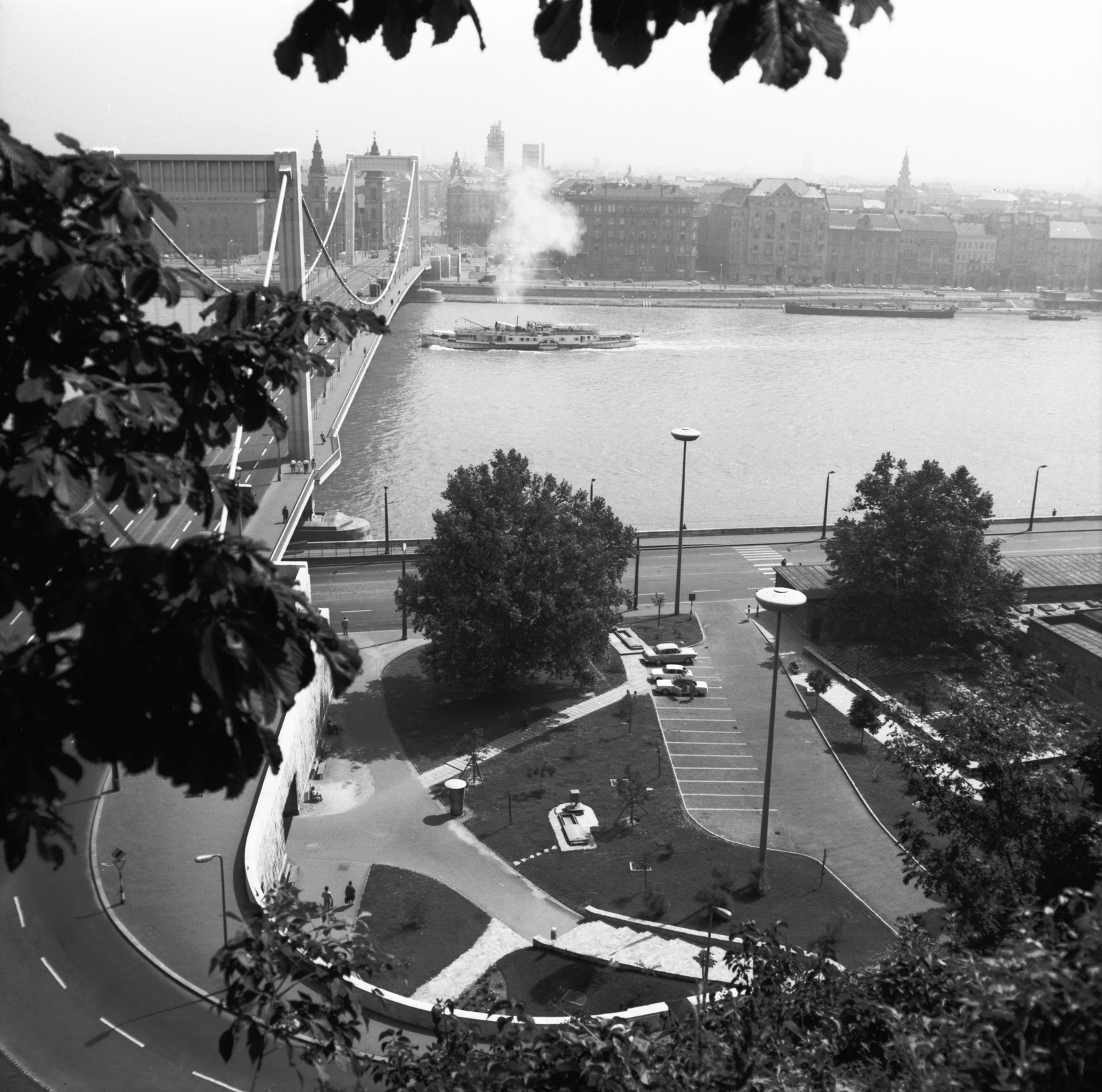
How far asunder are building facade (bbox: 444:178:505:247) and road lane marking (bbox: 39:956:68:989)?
223 ft

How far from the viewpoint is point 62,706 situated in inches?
59.1

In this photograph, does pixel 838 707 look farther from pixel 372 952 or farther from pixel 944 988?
pixel 372 952

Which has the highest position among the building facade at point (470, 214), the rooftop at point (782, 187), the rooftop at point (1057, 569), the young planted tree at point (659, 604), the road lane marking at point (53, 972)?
Answer: the rooftop at point (782, 187)

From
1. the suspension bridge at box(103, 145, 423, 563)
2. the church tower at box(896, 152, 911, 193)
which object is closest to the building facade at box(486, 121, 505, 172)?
the church tower at box(896, 152, 911, 193)

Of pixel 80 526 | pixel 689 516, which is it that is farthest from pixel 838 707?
pixel 80 526

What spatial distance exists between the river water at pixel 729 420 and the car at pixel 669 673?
227 inches

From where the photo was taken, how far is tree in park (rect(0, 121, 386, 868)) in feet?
4.65

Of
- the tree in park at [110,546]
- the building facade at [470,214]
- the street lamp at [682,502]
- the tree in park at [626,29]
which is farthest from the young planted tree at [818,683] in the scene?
the building facade at [470,214]

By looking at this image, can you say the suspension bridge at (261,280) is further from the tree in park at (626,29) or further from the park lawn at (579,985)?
the tree in park at (626,29)

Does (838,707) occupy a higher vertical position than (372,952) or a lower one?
lower

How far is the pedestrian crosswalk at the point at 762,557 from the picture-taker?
16.6m

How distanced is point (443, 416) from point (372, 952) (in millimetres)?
23867

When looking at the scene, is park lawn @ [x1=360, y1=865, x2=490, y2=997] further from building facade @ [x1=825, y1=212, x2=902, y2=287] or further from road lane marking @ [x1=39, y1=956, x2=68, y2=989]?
building facade @ [x1=825, y1=212, x2=902, y2=287]

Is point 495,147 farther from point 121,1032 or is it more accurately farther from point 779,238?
point 121,1032
